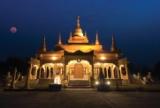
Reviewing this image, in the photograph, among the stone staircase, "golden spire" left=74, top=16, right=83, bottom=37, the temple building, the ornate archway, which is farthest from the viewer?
"golden spire" left=74, top=16, right=83, bottom=37

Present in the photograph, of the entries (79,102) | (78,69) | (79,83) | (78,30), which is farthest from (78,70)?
(79,102)

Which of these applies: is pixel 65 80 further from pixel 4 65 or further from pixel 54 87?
pixel 4 65

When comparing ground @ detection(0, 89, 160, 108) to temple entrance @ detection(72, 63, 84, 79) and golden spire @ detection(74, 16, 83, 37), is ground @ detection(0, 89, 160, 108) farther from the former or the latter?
golden spire @ detection(74, 16, 83, 37)

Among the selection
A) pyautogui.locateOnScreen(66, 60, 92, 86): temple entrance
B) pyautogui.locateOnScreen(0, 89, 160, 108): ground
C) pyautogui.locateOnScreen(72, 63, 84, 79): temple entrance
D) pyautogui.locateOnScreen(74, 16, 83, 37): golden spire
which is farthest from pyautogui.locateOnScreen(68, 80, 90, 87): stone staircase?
pyautogui.locateOnScreen(0, 89, 160, 108): ground

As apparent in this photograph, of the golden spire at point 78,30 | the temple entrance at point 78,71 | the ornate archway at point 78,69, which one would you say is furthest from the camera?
the golden spire at point 78,30

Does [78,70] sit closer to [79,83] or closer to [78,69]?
[78,69]

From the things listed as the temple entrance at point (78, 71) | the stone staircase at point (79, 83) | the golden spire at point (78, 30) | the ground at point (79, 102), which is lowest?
the ground at point (79, 102)

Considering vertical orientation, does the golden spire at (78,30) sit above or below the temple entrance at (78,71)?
above

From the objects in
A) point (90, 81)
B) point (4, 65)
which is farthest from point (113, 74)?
point (4, 65)

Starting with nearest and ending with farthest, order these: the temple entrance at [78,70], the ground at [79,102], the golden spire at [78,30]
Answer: the ground at [79,102] → the temple entrance at [78,70] → the golden spire at [78,30]

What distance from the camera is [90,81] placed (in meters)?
45.1

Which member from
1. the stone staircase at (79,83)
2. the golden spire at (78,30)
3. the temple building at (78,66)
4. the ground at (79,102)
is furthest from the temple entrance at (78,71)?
the ground at (79,102)

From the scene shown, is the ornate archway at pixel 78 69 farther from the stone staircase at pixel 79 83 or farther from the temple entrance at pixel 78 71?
the stone staircase at pixel 79 83

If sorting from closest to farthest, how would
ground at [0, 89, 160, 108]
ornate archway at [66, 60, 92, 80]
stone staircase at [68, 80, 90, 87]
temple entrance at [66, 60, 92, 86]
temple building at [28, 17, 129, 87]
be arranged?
ground at [0, 89, 160, 108], stone staircase at [68, 80, 90, 87], temple building at [28, 17, 129, 87], temple entrance at [66, 60, 92, 86], ornate archway at [66, 60, 92, 80]
